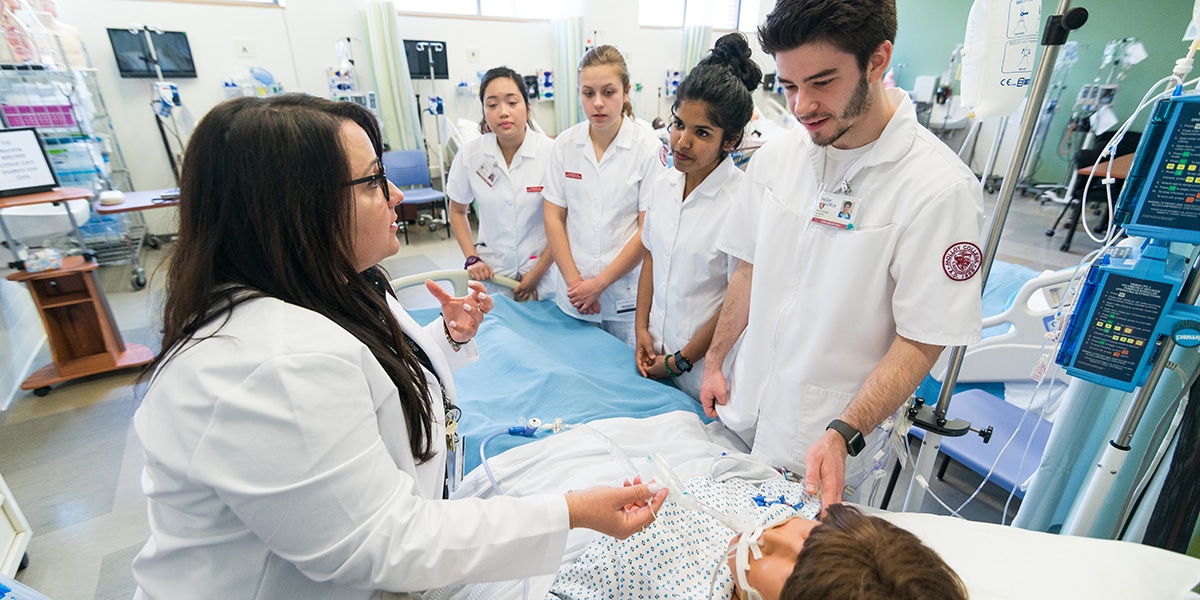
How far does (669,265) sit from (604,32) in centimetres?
529

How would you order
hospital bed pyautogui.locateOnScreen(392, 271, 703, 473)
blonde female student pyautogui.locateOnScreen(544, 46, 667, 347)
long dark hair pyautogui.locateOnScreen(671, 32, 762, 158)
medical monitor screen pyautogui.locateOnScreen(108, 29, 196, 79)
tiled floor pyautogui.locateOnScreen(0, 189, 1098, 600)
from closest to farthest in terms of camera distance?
long dark hair pyautogui.locateOnScreen(671, 32, 762, 158) < hospital bed pyautogui.locateOnScreen(392, 271, 703, 473) < tiled floor pyautogui.locateOnScreen(0, 189, 1098, 600) < blonde female student pyautogui.locateOnScreen(544, 46, 667, 347) < medical monitor screen pyautogui.locateOnScreen(108, 29, 196, 79)

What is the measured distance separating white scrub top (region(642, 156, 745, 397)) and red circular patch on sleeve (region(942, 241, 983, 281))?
0.66 m

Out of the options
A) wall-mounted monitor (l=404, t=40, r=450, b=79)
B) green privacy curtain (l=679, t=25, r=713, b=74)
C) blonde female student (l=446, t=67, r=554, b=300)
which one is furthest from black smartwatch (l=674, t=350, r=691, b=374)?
green privacy curtain (l=679, t=25, r=713, b=74)

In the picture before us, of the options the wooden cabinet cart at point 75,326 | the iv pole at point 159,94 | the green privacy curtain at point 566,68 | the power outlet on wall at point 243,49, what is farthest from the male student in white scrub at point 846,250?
the power outlet on wall at point 243,49

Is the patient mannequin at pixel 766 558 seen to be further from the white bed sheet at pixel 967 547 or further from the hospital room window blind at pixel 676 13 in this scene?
the hospital room window blind at pixel 676 13

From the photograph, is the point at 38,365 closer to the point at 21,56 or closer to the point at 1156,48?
the point at 21,56

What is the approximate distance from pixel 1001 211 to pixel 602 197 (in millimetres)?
1406

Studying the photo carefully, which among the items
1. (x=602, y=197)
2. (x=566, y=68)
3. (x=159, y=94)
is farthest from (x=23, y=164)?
(x=566, y=68)

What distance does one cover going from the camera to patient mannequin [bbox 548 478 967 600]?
0.83 metres

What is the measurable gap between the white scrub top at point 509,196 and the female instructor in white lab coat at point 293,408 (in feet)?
5.30

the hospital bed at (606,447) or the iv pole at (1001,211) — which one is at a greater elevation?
Answer: the iv pole at (1001,211)

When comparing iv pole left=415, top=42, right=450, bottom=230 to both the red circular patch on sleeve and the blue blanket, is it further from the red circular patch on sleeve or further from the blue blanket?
the red circular patch on sleeve

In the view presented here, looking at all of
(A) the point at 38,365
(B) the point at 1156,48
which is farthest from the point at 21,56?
(B) the point at 1156,48

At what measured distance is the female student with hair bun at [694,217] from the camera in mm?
1579
